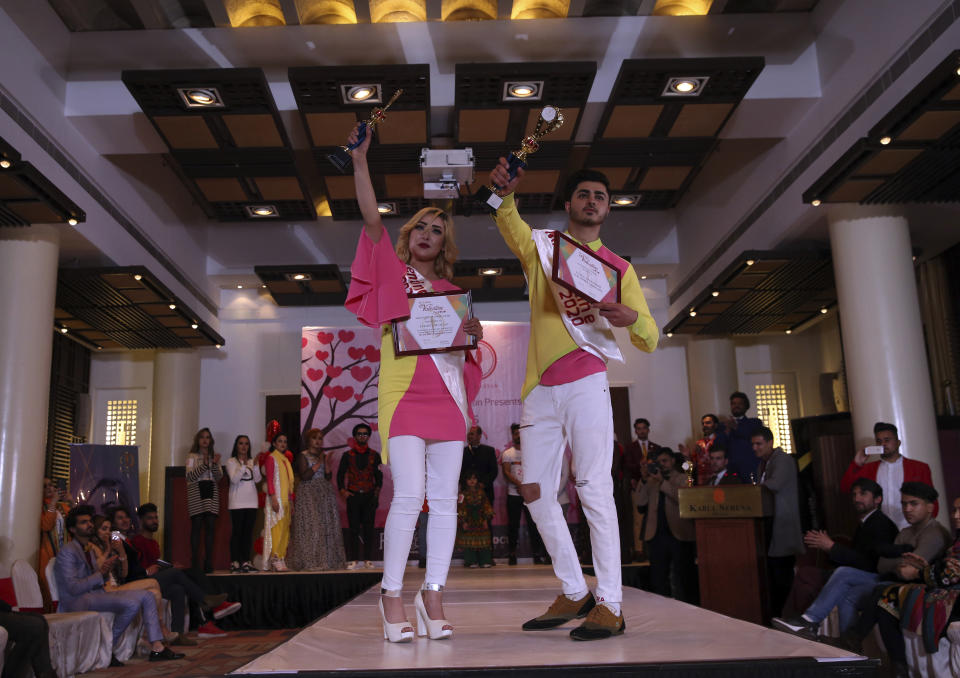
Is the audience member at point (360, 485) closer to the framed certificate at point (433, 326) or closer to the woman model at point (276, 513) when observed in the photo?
the woman model at point (276, 513)

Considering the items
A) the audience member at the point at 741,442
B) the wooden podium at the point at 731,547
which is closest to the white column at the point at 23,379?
the wooden podium at the point at 731,547

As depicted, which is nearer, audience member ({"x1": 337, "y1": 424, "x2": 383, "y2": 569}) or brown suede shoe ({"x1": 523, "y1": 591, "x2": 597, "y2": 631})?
brown suede shoe ({"x1": 523, "y1": 591, "x2": 597, "y2": 631})

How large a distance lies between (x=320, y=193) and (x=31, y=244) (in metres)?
3.80

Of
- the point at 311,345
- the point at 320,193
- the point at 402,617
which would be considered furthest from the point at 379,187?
the point at 402,617

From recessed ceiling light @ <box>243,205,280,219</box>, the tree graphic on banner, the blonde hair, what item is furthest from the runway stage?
the tree graphic on banner

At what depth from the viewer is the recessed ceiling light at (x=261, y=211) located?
930 centimetres

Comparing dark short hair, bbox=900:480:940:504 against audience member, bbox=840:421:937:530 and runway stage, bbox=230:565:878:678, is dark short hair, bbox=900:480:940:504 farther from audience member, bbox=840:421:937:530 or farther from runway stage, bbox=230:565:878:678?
runway stage, bbox=230:565:878:678

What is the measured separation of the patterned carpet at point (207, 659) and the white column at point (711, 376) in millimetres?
6160

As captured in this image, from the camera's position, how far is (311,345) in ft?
35.1

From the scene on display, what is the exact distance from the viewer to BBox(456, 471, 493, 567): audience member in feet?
29.4

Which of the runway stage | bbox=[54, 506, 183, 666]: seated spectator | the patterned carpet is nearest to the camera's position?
the runway stage

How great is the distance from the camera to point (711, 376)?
11.0 m

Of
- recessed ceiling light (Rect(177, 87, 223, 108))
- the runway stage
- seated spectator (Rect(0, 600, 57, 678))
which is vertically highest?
recessed ceiling light (Rect(177, 87, 223, 108))

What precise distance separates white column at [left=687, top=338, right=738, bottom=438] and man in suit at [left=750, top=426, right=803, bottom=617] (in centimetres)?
490
